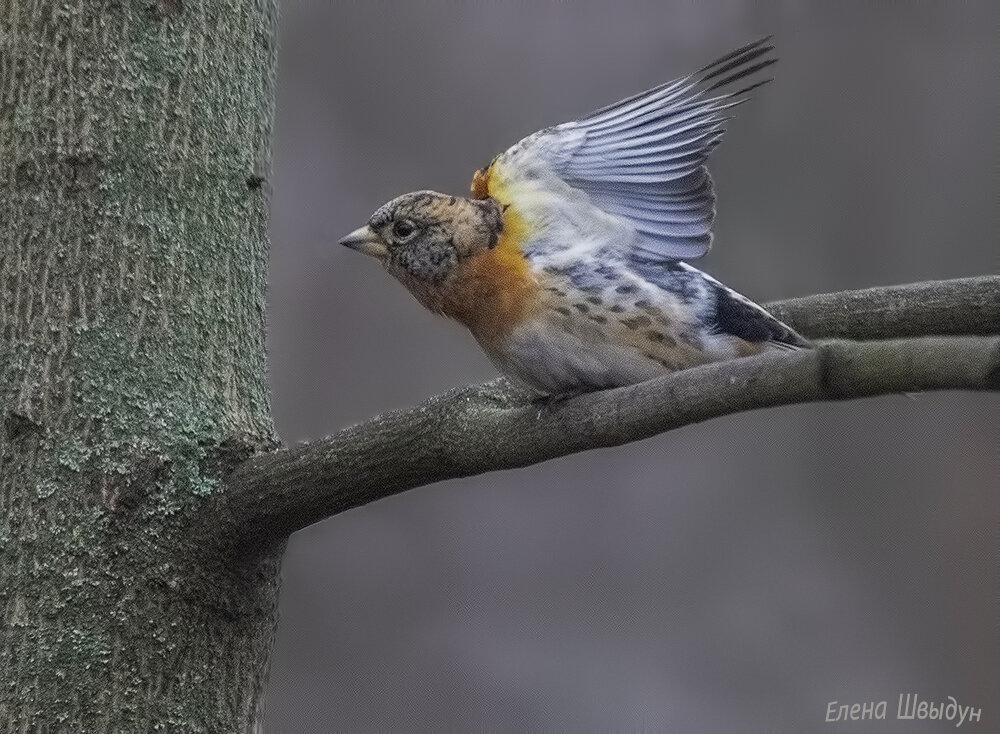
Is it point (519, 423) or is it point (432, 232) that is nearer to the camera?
point (519, 423)

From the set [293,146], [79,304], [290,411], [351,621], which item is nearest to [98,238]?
[79,304]

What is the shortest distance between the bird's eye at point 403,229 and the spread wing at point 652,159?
0.37 metres

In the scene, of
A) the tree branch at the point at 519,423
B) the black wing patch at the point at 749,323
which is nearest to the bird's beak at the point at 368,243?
the tree branch at the point at 519,423

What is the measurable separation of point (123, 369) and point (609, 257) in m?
1.16

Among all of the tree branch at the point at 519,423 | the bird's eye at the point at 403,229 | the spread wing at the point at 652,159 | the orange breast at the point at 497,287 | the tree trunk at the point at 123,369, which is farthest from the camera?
the bird's eye at the point at 403,229

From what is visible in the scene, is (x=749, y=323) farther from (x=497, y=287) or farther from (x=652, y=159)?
(x=497, y=287)

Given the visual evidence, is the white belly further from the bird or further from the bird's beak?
the bird's beak

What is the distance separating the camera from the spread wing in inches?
116

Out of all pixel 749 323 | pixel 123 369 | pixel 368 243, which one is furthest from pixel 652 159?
pixel 123 369

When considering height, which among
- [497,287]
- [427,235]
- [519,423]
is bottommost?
[519,423]

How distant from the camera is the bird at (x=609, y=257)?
2977 mm

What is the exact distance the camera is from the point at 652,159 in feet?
9.80

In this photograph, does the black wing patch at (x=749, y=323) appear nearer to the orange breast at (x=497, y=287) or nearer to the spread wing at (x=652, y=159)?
the spread wing at (x=652, y=159)

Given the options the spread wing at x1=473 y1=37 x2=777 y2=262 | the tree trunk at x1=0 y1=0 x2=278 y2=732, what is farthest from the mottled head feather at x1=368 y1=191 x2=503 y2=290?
the tree trunk at x1=0 y1=0 x2=278 y2=732
